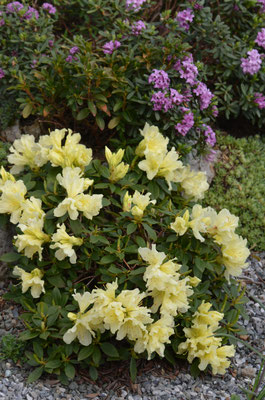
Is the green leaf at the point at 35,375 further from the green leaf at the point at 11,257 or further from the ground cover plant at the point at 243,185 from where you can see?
the ground cover plant at the point at 243,185

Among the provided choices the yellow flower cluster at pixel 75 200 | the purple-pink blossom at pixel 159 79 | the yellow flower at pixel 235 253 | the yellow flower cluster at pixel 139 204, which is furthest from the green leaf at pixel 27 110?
the yellow flower at pixel 235 253

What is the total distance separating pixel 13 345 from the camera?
3031 mm

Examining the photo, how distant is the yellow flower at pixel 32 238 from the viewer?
2.93 m

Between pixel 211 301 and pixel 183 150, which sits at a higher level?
pixel 183 150

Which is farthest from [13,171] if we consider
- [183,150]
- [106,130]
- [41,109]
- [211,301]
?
[211,301]

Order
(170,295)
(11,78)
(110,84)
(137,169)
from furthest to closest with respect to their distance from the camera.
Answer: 1. (11,78)
2. (110,84)
3. (137,169)
4. (170,295)

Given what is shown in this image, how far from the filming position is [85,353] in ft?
9.43

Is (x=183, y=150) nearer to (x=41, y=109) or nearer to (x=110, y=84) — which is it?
(x=110, y=84)

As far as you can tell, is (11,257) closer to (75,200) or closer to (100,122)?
(75,200)

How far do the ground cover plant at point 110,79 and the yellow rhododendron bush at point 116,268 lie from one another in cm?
64

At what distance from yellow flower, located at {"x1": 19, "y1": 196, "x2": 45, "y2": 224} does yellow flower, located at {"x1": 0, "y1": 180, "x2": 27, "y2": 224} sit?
0.09 m

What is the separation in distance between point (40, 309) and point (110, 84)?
5.82 feet

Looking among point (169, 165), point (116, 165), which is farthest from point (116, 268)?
point (169, 165)

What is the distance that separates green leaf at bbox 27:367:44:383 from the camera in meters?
2.85
